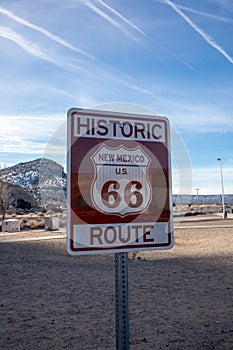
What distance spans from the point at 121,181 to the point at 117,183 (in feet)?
0.13

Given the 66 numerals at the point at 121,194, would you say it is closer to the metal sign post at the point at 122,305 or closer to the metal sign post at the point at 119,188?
the metal sign post at the point at 119,188

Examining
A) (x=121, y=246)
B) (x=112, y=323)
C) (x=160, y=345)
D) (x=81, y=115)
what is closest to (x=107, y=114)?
(x=81, y=115)

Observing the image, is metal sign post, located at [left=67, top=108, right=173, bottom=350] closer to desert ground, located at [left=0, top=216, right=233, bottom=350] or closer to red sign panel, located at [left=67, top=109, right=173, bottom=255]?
red sign panel, located at [left=67, top=109, right=173, bottom=255]

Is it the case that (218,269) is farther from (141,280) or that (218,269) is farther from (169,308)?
(169,308)

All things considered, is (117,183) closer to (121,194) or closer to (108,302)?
(121,194)

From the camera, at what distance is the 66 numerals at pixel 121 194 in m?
2.68

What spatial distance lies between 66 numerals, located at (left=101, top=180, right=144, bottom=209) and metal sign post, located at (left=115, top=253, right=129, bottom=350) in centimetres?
42

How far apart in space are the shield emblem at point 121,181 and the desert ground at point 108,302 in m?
2.73

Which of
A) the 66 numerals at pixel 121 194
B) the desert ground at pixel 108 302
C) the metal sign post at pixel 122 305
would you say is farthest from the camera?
the desert ground at pixel 108 302

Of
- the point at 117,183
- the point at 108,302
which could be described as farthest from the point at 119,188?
the point at 108,302

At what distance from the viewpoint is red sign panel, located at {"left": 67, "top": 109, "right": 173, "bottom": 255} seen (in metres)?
2.59

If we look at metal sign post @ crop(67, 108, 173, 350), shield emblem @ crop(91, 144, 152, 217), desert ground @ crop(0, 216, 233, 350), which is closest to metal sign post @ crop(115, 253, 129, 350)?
metal sign post @ crop(67, 108, 173, 350)

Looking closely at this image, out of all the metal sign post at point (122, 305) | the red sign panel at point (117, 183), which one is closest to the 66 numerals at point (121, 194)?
the red sign panel at point (117, 183)

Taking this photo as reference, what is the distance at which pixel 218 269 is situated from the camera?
993cm
